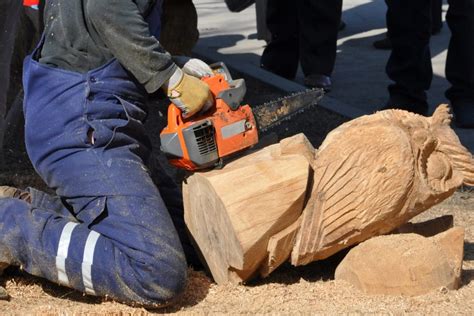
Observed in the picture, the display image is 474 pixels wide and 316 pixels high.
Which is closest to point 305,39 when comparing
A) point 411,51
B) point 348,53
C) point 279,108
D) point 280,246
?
point 411,51

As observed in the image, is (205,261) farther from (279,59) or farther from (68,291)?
(279,59)

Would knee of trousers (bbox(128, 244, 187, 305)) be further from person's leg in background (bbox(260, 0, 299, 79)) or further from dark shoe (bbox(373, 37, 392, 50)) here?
dark shoe (bbox(373, 37, 392, 50))

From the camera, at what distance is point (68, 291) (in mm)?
2871

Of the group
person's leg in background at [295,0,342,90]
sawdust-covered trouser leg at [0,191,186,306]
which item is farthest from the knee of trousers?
person's leg in background at [295,0,342,90]

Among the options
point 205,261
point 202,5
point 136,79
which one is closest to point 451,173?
point 205,261

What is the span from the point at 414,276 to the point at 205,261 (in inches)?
27.7

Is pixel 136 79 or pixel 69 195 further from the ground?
pixel 136 79

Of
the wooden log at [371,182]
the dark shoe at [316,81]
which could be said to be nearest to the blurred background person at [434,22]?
the dark shoe at [316,81]

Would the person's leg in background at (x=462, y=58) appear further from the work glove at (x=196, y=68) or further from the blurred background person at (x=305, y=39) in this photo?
the work glove at (x=196, y=68)

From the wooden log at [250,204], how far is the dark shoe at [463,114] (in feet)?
9.01

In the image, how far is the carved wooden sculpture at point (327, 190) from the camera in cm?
266

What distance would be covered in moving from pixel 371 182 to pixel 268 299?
1.56 ft

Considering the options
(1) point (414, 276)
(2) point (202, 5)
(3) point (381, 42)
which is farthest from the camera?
(2) point (202, 5)

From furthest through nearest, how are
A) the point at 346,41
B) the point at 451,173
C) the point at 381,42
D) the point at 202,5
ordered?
the point at 202,5 → the point at 346,41 → the point at 381,42 → the point at 451,173
